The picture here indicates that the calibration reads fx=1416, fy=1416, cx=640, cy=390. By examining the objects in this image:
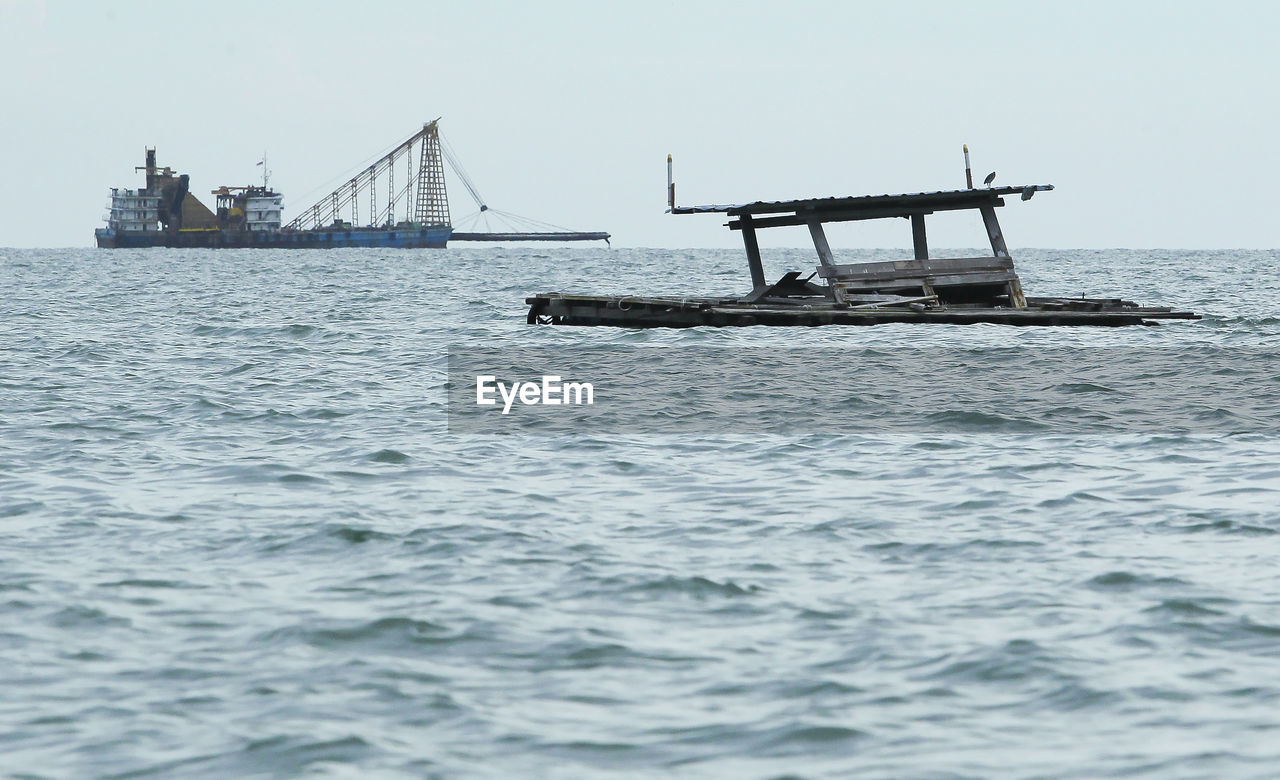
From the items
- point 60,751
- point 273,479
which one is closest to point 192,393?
point 273,479

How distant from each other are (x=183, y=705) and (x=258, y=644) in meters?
0.80

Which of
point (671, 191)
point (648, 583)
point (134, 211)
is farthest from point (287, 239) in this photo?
point (648, 583)

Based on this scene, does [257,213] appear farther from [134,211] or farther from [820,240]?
[820,240]

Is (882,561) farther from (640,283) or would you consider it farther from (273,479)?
(640,283)

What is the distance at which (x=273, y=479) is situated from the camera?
10.9m

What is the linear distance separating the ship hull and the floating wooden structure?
14183 centimetres

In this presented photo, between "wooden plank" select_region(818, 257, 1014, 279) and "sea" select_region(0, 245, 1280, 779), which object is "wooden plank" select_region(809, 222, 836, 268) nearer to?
"wooden plank" select_region(818, 257, 1014, 279)

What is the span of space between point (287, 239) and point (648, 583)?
6362 inches

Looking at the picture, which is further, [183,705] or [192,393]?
[192,393]

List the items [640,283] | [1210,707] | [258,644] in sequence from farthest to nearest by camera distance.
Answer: [640,283]
[258,644]
[1210,707]

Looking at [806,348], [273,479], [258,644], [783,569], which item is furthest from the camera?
[806,348]

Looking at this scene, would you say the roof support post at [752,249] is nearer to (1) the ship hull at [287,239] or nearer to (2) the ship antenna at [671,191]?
(2) the ship antenna at [671,191]

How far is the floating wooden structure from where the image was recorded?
23.2 metres

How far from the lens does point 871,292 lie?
24688 mm
